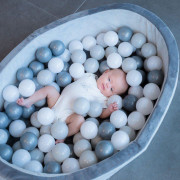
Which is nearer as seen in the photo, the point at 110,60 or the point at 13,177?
the point at 13,177

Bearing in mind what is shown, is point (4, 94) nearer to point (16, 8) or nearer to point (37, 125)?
point (37, 125)

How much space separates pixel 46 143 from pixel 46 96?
231mm

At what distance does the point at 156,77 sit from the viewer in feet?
4.08

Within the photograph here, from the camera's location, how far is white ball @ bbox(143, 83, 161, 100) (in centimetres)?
121

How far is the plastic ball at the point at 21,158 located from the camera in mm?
1064

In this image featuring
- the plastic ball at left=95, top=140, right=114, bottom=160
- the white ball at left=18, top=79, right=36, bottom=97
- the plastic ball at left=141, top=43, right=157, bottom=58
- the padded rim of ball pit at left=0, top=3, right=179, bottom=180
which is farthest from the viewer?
the plastic ball at left=141, top=43, right=157, bottom=58

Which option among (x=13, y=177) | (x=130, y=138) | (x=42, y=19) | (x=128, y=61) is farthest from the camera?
(x=42, y=19)

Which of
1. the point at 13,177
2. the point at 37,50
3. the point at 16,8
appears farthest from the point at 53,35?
the point at 13,177

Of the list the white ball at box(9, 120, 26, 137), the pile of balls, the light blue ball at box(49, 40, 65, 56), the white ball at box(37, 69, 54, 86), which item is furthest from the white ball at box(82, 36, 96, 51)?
the white ball at box(9, 120, 26, 137)

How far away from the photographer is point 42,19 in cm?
171

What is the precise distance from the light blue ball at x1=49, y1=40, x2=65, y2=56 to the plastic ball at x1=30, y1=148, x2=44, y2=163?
446 millimetres

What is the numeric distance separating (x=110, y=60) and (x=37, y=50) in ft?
1.07

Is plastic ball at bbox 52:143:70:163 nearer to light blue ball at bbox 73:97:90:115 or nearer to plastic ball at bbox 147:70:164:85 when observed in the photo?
light blue ball at bbox 73:97:90:115

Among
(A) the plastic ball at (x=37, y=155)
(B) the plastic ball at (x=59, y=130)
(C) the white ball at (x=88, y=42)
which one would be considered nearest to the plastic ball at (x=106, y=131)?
(B) the plastic ball at (x=59, y=130)
